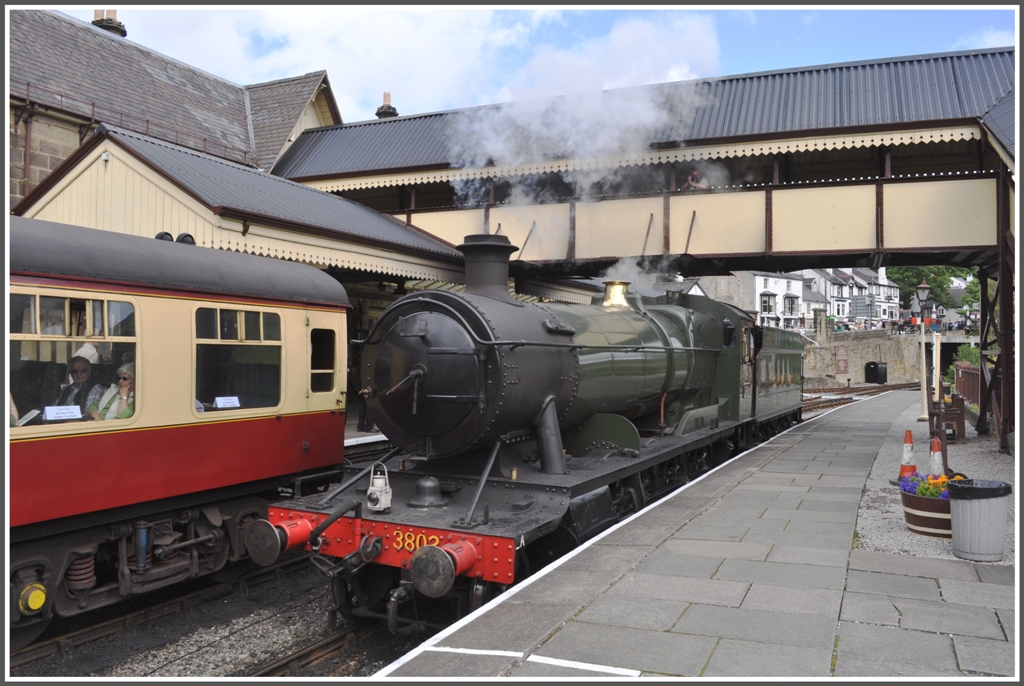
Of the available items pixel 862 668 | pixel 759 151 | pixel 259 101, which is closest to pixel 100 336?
pixel 862 668

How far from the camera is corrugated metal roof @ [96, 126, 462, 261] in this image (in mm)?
9594

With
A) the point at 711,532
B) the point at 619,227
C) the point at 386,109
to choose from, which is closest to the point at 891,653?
the point at 711,532

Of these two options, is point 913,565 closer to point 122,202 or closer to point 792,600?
point 792,600

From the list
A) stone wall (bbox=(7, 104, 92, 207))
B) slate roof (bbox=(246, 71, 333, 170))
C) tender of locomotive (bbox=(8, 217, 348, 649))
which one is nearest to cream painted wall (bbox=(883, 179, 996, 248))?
tender of locomotive (bbox=(8, 217, 348, 649))

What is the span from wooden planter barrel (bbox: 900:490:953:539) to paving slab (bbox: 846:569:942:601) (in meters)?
1.23

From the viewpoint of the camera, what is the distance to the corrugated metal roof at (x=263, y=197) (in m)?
9.59

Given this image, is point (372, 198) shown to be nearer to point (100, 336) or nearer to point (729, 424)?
point (729, 424)

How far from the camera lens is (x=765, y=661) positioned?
370 cm

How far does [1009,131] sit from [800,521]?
5959 millimetres

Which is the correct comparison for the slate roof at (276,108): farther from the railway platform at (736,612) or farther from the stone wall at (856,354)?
the stone wall at (856,354)

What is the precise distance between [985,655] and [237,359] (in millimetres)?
6018

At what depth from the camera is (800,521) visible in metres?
6.84

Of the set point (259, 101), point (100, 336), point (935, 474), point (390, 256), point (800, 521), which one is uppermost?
point (259, 101)

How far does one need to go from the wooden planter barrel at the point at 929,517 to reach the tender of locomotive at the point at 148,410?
5641 millimetres
